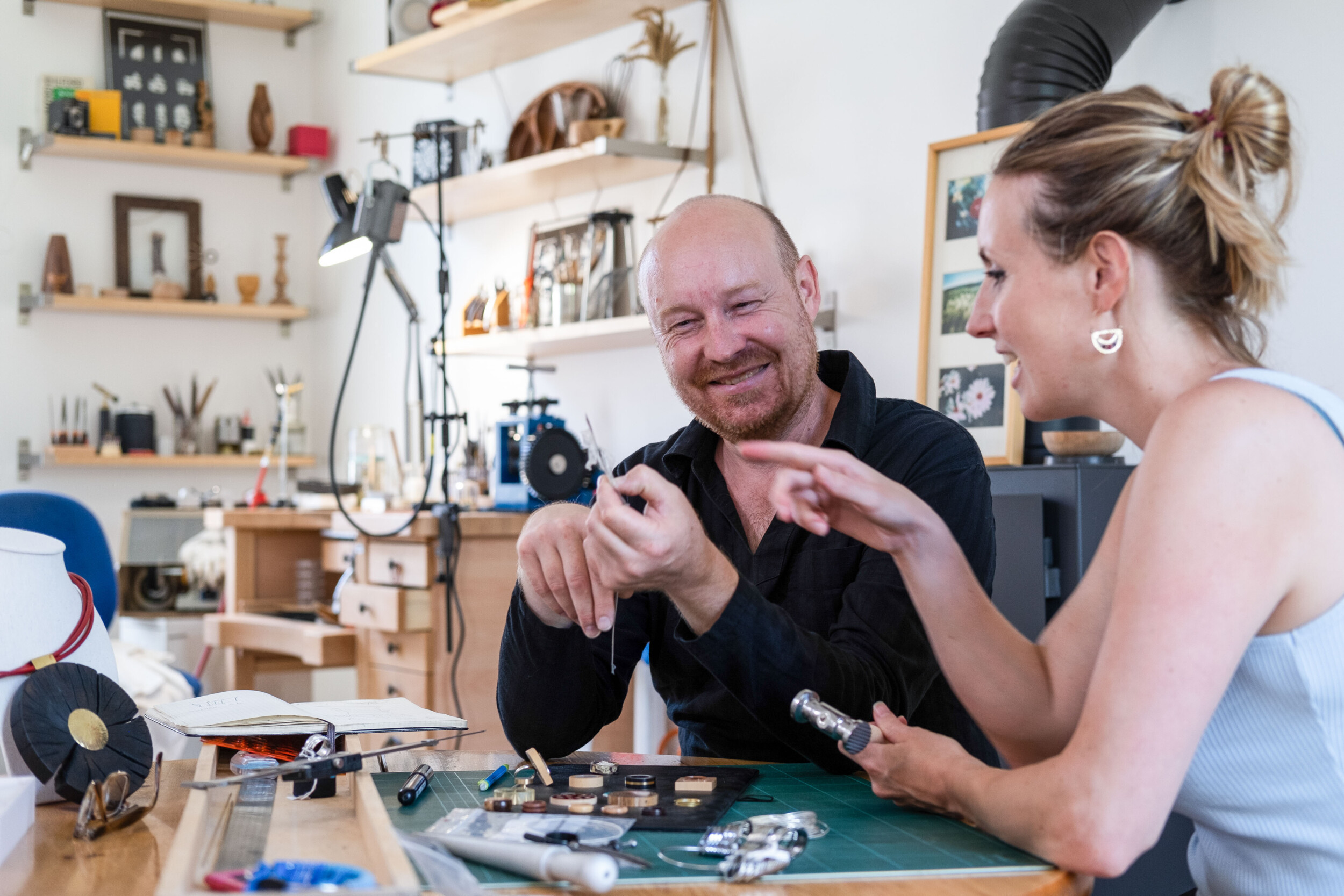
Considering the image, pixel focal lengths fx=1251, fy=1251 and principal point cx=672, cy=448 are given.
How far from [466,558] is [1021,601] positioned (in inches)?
61.4

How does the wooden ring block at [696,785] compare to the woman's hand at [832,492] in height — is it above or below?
below

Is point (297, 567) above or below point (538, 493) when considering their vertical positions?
below

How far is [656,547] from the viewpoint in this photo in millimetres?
1097

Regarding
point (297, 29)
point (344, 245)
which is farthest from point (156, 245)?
point (344, 245)

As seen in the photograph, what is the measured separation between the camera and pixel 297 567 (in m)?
4.04

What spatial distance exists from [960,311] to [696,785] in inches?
66.9

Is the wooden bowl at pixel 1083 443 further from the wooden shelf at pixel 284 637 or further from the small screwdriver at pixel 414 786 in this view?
the wooden shelf at pixel 284 637

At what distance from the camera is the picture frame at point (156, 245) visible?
4852 mm

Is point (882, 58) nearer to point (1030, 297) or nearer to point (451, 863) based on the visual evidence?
point (1030, 297)

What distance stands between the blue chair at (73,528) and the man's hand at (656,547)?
2.03 m

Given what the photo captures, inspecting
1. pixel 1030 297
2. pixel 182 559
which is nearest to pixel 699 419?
pixel 1030 297

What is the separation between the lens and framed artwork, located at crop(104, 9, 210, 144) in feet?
15.7

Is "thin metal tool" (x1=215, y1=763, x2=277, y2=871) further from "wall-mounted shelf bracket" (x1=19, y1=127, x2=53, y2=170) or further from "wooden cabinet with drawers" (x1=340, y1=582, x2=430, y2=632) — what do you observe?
"wall-mounted shelf bracket" (x1=19, y1=127, x2=53, y2=170)

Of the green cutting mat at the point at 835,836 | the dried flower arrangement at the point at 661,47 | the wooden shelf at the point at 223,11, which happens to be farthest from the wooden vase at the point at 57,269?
the green cutting mat at the point at 835,836
